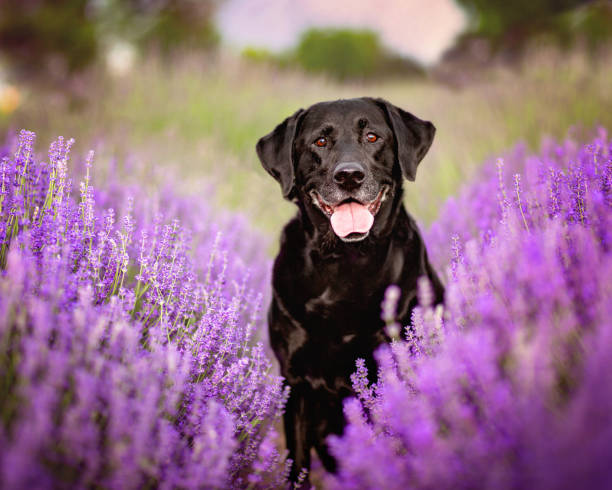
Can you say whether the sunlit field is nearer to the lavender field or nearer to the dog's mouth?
the lavender field

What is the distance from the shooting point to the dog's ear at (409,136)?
2.43 meters

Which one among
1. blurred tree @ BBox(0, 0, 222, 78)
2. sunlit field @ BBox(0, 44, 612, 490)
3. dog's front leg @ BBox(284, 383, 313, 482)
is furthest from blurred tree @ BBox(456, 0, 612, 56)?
dog's front leg @ BBox(284, 383, 313, 482)

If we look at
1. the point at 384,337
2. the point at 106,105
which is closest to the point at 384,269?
the point at 384,337

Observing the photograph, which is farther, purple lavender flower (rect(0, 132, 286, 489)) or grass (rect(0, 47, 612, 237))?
grass (rect(0, 47, 612, 237))

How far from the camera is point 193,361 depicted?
178cm

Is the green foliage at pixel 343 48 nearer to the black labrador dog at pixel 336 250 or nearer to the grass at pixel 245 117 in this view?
the grass at pixel 245 117

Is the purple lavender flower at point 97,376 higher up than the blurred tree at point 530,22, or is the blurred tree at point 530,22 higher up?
the blurred tree at point 530,22

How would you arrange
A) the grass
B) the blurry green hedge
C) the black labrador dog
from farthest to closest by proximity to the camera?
the blurry green hedge < the grass < the black labrador dog

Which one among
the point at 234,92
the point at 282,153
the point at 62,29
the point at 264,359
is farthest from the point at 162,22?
the point at 264,359

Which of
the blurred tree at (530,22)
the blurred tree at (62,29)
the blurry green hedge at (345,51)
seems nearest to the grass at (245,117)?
the blurred tree at (62,29)

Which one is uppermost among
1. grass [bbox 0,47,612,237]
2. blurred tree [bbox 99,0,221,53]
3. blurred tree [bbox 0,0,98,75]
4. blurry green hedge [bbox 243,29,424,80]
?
blurry green hedge [bbox 243,29,424,80]

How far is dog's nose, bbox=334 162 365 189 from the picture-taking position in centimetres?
219

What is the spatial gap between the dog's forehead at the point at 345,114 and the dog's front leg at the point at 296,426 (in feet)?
4.42

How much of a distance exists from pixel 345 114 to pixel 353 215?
59cm
